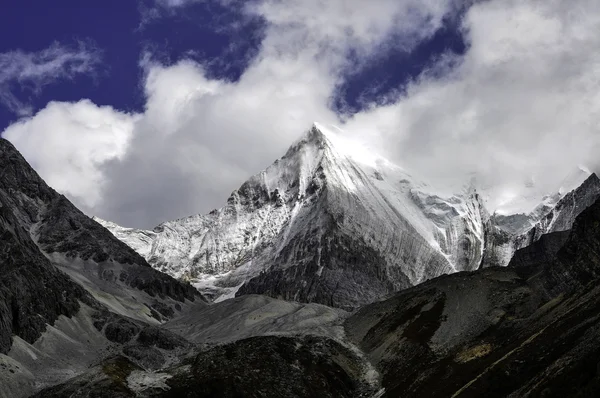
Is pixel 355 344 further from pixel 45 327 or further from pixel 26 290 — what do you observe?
pixel 26 290

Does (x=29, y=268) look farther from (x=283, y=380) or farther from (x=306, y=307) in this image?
(x=283, y=380)

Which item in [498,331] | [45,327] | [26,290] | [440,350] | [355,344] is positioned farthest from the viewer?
[26,290]

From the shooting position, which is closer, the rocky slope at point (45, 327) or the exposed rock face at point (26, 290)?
the rocky slope at point (45, 327)

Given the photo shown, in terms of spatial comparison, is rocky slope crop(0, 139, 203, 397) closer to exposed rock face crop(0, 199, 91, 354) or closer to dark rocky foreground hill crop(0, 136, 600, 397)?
exposed rock face crop(0, 199, 91, 354)

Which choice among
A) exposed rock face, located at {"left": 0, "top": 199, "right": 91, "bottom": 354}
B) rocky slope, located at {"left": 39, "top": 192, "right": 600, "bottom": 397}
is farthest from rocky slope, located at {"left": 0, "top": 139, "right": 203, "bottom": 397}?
rocky slope, located at {"left": 39, "top": 192, "right": 600, "bottom": 397}

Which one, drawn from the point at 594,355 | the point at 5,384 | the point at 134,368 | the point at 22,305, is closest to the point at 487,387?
the point at 594,355

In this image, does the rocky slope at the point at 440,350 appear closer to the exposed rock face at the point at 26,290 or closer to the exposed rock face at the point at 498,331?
the exposed rock face at the point at 498,331

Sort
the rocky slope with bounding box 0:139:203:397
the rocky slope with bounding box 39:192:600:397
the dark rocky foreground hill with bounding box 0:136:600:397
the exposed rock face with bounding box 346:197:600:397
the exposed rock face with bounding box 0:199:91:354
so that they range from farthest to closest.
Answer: the exposed rock face with bounding box 0:199:91:354 < the rocky slope with bounding box 0:139:203:397 < the dark rocky foreground hill with bounding box 0:136:600:397 < the rocky slope with bounding box 39:192:600:397 < the exposed rock face with bounding box 346:197:600:397

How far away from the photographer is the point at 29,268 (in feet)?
479

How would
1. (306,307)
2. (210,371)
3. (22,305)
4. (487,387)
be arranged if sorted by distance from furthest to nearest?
1. (306,307)
2. (22,305)
3. (210,371)
4. (487,387)

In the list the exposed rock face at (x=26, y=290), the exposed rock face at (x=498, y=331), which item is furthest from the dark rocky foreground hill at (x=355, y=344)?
the exposed rock face at (x=26, y=290)

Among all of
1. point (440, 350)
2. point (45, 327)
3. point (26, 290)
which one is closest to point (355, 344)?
point (440, 350)

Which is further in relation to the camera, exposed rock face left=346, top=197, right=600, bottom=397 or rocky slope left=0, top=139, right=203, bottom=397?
rocky slope left=0, top=139, right=203, bottom=397

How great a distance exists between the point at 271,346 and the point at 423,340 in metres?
20.7
